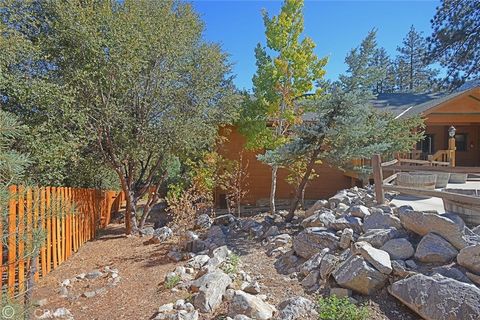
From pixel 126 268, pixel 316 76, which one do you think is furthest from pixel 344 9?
pixel 126 268

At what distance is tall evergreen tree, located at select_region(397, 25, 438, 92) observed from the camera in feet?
95.6

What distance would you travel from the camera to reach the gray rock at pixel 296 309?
3139 mm

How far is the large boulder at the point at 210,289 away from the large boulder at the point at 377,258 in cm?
171

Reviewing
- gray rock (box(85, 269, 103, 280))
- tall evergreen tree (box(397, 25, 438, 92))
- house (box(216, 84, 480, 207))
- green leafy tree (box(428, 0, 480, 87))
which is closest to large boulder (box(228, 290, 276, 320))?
gray rock (box(85, 269, 103, 280))

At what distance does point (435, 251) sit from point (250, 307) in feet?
7.61

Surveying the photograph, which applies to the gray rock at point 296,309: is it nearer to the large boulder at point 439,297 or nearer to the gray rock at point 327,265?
the gray rock at point 327,265

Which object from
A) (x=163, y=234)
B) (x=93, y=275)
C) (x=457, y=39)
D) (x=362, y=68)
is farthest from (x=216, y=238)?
(x=457, y=39)

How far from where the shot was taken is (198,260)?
194 inches

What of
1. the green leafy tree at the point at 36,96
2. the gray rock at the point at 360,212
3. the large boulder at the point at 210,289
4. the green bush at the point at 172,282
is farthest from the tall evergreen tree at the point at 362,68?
the green leafy tree at the point at 36,96

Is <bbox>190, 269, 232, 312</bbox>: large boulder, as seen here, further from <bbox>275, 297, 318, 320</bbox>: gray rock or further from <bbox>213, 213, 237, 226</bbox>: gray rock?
<bbox>213, 213, 237, 226</bbox>: gray rock

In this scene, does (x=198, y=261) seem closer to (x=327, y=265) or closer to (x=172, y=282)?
(x=172, y=282)

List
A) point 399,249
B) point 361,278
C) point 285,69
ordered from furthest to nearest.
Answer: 1. point 285,69
2. point 399,249
3. point 361,278

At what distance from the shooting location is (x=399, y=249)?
3816 millimetres

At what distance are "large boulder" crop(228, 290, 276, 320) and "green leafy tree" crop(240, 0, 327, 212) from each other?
18.4 ft
